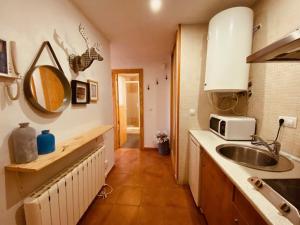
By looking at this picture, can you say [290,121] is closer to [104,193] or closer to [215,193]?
[215,193]

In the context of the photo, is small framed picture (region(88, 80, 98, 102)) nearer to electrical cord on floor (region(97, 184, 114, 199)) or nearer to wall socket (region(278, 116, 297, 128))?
electrical cord on floor (region(97, 184, 114, 199))

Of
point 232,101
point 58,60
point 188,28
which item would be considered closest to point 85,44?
point 58,60

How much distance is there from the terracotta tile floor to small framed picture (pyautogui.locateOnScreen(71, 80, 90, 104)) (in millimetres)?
1362

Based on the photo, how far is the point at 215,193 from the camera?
129cm

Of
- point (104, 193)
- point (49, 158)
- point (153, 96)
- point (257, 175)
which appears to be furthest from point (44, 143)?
point (153, 96)

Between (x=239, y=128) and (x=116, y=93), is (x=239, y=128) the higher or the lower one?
the lower one

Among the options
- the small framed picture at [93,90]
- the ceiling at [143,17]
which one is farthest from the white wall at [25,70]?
the ceiling at [143,17]

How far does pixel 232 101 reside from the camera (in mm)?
2174

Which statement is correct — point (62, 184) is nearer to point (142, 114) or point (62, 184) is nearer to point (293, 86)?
point (293, 86)

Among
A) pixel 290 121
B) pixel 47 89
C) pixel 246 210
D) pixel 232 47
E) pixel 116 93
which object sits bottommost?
pixel 246 210

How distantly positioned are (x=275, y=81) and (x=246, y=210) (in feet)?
3.99

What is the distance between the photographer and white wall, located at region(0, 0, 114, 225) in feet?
3.18

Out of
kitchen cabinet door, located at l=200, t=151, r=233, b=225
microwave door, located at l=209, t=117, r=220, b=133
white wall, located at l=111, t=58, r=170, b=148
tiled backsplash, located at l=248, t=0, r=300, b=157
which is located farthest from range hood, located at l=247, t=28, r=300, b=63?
white wall, located at l=111, t=58, r=170, b=148

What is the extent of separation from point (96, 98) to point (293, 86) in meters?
2.17
